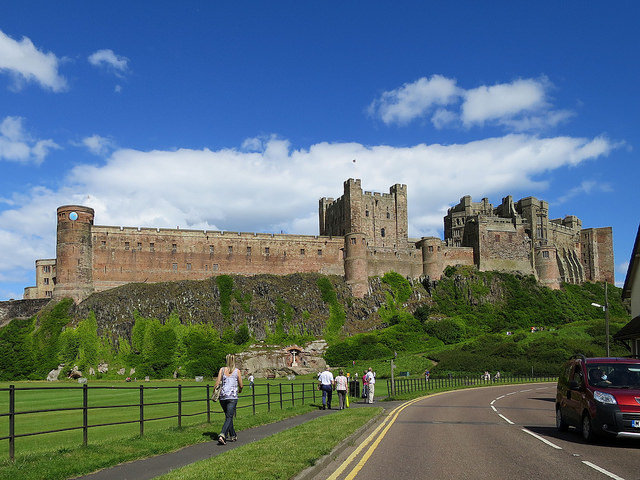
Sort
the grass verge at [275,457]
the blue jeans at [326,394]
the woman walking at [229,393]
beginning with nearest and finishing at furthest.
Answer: the grass verge at [275,457], the woman walking at [229,393], the blue jeans at [326,394]

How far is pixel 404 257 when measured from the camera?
301 feet

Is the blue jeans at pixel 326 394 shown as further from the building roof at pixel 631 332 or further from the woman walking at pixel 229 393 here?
the building roof at pixel 631 332

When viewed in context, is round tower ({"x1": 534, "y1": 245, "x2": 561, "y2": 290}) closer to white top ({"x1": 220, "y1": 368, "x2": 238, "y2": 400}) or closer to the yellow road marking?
the yellow road marking

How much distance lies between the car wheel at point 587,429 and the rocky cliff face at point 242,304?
205 feet

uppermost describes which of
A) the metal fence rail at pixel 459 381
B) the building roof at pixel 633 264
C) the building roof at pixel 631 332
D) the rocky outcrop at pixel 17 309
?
the building roof at pixel 633 264

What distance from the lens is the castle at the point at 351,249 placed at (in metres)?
76.5

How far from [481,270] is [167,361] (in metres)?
51.6

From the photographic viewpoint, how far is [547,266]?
10125cm

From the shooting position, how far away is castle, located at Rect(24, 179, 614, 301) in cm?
7650

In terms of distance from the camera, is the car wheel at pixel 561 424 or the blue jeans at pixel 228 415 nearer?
the blue jeans at pixel 228 415

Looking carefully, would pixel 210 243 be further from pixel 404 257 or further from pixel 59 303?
pixel 404 257

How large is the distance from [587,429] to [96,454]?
34.4 feet

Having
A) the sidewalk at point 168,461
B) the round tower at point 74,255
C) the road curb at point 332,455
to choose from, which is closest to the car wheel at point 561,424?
the road curb at point 332,455

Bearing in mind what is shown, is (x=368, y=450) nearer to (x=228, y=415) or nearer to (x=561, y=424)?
(x=228, y=415)
